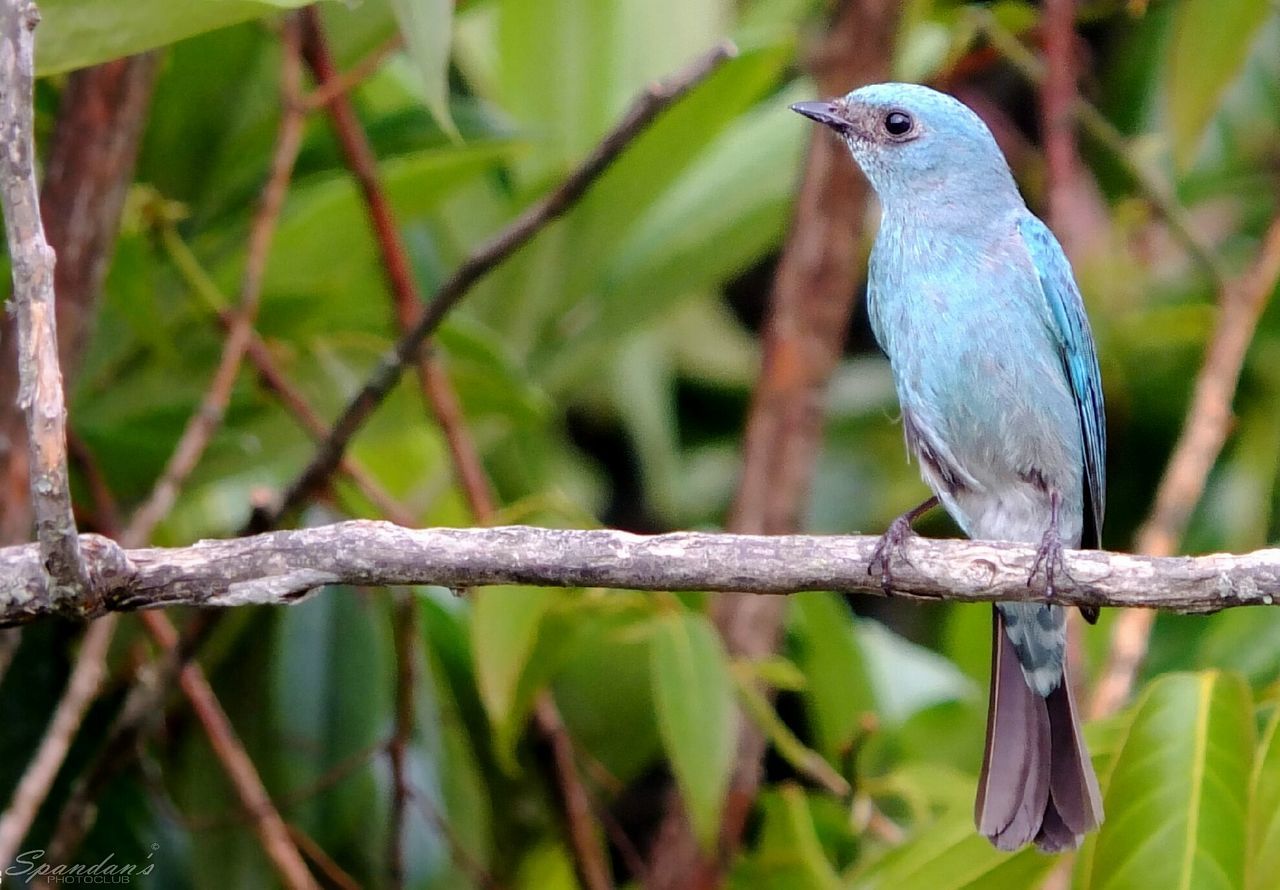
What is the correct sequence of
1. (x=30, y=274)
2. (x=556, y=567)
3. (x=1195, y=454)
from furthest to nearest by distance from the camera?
(x=1195, y=454), (x=556, y=567), (x=30, y=274)

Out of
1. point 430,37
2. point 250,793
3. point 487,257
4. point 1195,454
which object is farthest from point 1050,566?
point 250,793

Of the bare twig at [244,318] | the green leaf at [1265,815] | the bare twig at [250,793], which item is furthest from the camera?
the bare twig at [250,793]

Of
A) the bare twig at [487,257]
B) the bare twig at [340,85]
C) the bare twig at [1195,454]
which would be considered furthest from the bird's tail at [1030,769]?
the bare twig at [340,85]

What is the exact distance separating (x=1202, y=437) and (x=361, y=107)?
7.27 ft

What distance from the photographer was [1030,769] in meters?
2.61

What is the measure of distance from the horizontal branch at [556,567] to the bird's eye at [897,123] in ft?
4.97

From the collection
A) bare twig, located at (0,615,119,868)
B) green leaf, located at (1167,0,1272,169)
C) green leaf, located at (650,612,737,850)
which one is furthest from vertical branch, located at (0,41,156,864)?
green leaf, located at (1167,0,1272,169)

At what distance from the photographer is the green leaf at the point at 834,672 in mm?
3227

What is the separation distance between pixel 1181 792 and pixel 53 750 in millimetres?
1719

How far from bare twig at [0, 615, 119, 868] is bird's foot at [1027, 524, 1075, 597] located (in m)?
1.37

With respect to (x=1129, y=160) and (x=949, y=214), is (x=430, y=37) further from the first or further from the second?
(x=1129, y=160)

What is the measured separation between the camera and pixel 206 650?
3447 millimetres

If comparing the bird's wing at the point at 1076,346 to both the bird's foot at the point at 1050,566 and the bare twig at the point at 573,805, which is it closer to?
the bird's foot at the point at 1050,566

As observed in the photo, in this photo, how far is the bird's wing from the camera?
302cm
